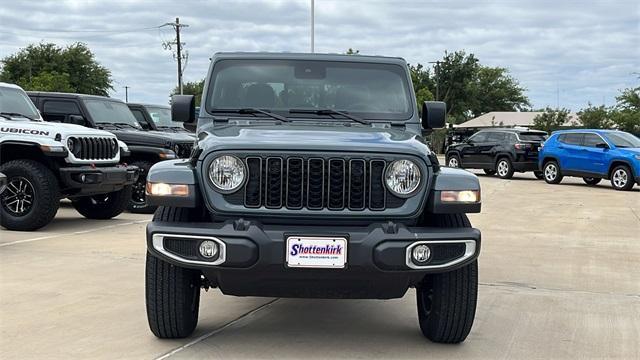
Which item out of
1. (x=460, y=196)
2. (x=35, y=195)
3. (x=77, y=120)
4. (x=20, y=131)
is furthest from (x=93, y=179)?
(x=460, y=196)

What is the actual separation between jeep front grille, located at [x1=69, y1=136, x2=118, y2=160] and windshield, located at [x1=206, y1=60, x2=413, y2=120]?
16.1ft

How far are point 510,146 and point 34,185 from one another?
1675 cm

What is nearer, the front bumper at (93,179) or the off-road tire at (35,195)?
the off-road tire at (35,195)

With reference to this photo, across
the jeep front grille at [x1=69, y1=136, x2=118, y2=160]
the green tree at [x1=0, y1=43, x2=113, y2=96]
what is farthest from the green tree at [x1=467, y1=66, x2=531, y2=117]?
the jeep front grille at [x1=69, y1=136, x2=118, y2=160]

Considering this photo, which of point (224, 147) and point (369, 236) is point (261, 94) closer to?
point (224, 147)

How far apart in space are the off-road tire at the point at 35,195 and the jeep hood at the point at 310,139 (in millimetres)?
5232

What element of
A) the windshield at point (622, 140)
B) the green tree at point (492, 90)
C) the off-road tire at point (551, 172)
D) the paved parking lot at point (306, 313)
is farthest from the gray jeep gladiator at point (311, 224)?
the green tree at point (492, 90)

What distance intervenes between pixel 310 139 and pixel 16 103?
286 inches

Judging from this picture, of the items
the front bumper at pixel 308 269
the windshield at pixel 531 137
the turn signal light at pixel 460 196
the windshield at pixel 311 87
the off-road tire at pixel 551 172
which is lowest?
the off-road tire at pixel 551 172

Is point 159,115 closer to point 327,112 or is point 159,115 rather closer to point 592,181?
point 327,112

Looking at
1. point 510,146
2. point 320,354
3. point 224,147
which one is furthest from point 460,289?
point 510,146

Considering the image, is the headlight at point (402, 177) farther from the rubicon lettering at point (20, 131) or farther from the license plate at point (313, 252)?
the rubicon lettering at point (20, 131)

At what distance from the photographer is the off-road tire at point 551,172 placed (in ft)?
69.7

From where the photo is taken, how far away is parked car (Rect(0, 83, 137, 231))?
9.58 metres
